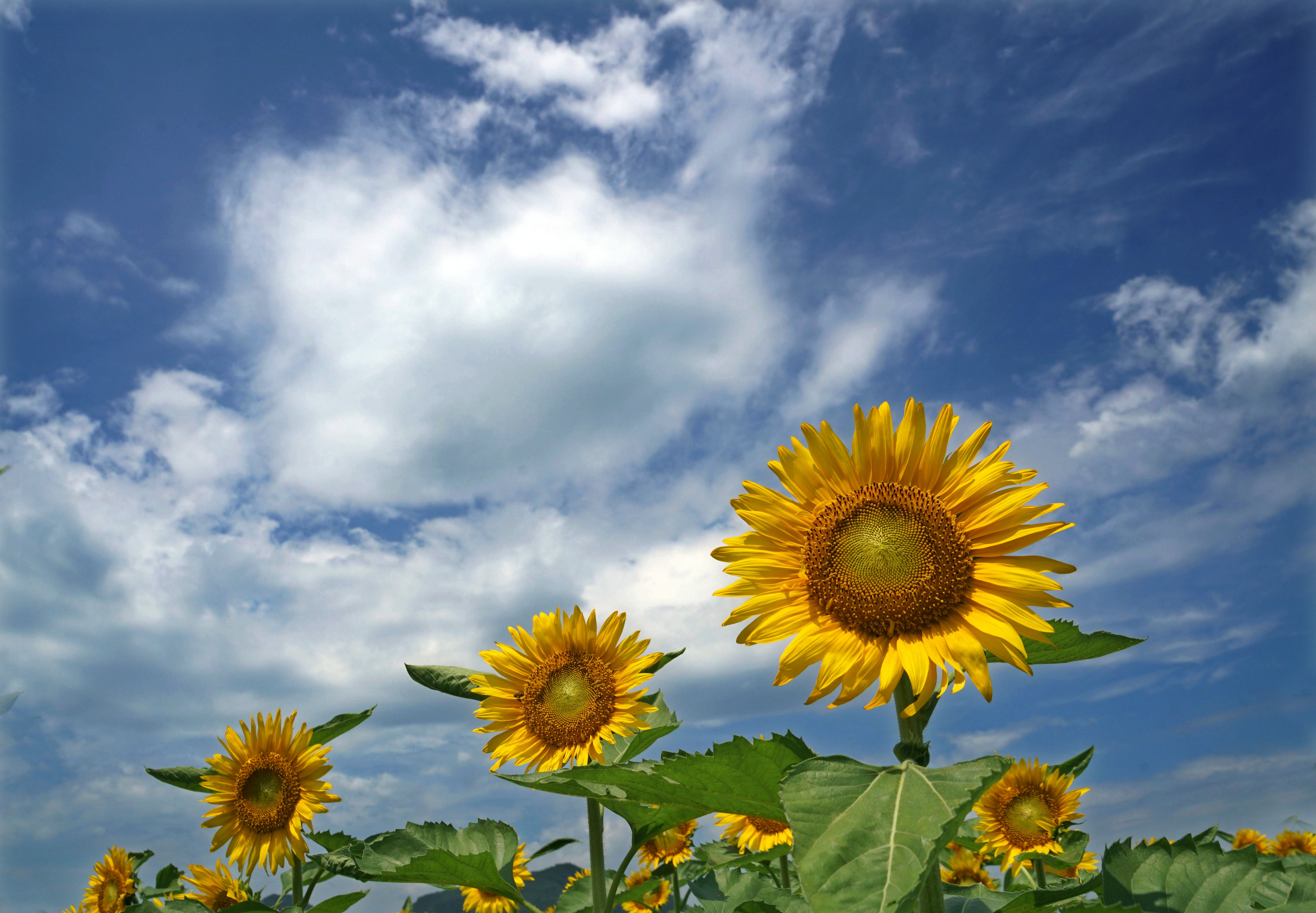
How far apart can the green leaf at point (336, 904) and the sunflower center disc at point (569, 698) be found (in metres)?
1.61

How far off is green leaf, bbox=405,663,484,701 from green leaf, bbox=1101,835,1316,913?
12.2ft

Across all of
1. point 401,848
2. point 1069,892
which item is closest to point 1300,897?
point 1069,892

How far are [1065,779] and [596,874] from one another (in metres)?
4.77

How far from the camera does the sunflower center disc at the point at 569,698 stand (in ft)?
17.7

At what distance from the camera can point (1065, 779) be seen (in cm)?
704

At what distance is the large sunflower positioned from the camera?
9.02 feet

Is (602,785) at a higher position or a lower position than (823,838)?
higher

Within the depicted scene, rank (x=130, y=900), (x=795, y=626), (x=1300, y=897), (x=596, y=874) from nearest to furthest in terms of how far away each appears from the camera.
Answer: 1. (x=1300, y=897)
2. (x=795, y=626)
3. (x=596, y=874)
4. (x=130, y=900)

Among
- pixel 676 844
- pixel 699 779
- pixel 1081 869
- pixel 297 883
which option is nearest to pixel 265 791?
pixel 297 883

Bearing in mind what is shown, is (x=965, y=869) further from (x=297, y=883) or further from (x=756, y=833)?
(x=297, y=883)

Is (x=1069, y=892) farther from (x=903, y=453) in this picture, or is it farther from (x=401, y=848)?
(x=401, y=848)

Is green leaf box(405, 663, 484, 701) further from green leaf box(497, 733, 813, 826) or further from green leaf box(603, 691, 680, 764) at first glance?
green leaf box(497, 733, 813, 826)

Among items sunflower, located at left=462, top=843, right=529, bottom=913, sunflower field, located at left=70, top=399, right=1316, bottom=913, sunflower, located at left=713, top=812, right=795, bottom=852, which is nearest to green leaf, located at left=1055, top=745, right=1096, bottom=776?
sunflower field, located at left=70, top=399, right=1316, bottom=913

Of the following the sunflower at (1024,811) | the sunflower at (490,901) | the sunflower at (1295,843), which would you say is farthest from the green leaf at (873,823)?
the sunflower at (1295,843)
